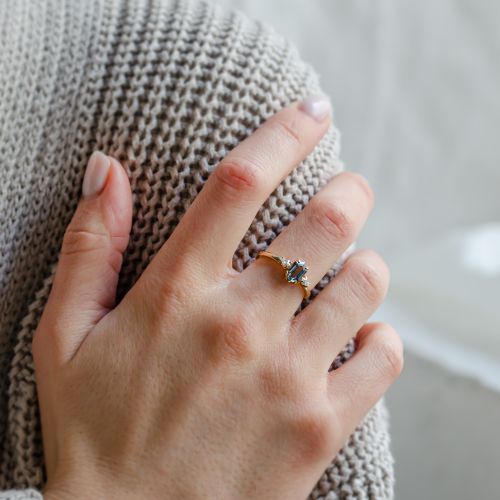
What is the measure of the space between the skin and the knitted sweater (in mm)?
37

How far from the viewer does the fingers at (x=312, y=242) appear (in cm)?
50

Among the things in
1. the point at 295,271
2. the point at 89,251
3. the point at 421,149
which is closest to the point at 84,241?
the point at 89,251

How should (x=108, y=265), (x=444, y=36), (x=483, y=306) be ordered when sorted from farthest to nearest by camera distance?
1. (x=444, y=36)
2. (x=483, y=306)
3. (x=108, y=265)

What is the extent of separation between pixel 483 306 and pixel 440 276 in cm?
10

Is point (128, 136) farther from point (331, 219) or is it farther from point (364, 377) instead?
point (364, 377)

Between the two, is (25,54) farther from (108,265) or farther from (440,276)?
(440,276)

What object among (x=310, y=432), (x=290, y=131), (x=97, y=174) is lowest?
(x=310, y=432)

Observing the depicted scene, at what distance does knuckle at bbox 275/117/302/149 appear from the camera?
20.4 inches

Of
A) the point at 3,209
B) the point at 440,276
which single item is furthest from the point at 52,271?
the point at 440,276

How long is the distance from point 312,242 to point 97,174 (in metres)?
0.26

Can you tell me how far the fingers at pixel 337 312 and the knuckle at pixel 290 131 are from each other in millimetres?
169

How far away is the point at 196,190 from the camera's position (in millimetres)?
530

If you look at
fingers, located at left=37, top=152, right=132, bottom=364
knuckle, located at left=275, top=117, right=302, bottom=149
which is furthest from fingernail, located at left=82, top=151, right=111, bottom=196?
knuckle, located at left=275, top=117, right=302, bottom=149

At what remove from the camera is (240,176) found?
0.49 meters
